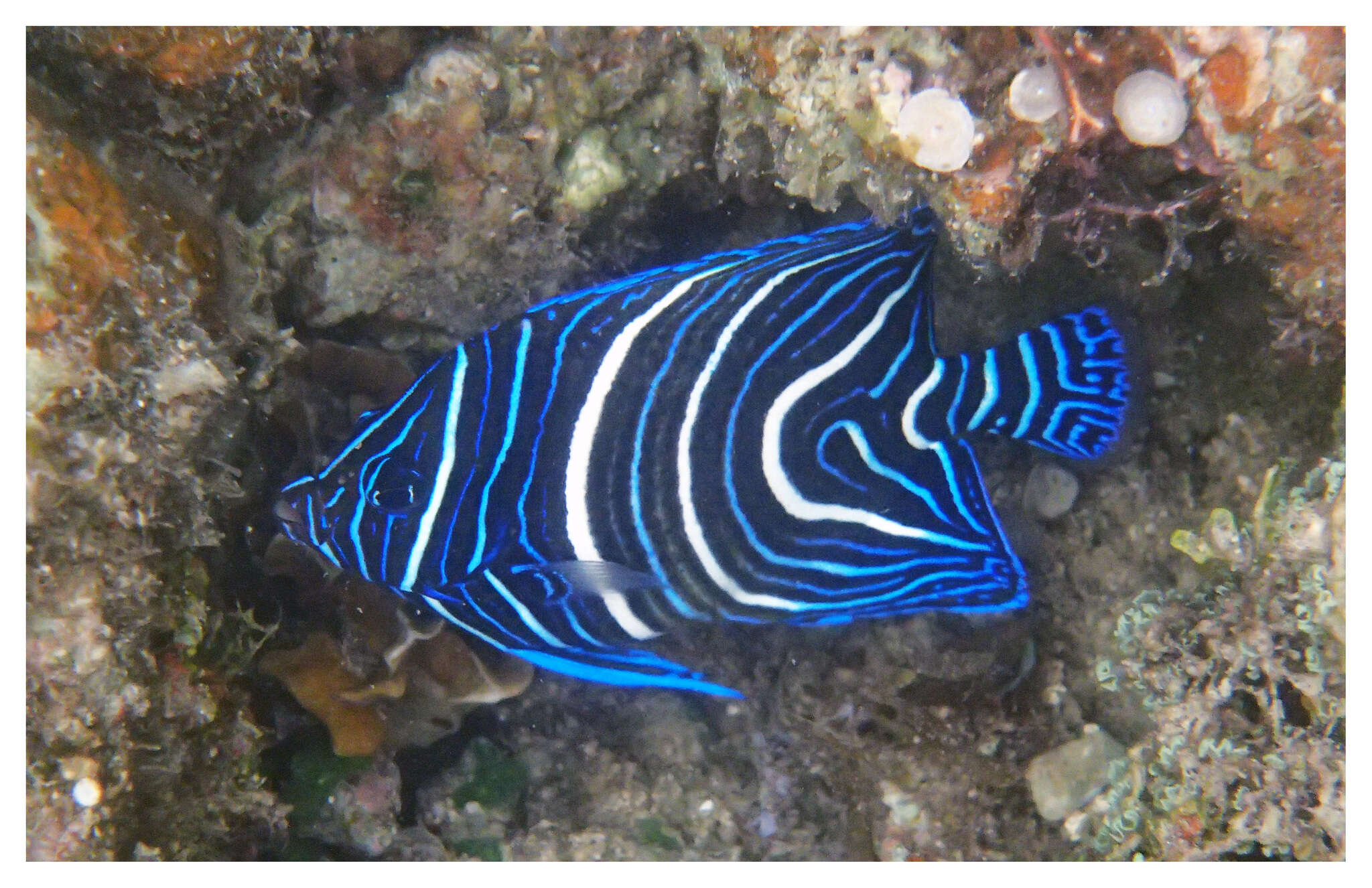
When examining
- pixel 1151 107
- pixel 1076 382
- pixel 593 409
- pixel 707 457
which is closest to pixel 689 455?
pixel 707 457

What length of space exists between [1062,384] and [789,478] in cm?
76

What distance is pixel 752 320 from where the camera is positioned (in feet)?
6.59

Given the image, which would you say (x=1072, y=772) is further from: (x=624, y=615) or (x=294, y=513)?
(x=294, y=513)

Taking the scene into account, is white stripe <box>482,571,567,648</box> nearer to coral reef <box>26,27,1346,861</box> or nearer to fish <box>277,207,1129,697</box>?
fish <box>277,207,1129,697</box>

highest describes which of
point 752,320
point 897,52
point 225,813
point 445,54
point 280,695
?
point 445,54

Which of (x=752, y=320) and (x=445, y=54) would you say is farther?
(x=445, y=54)

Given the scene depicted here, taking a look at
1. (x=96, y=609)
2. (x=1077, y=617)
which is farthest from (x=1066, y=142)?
(x=96, y=609)

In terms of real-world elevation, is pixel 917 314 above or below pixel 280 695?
above

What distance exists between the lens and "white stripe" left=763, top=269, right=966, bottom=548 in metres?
2.03

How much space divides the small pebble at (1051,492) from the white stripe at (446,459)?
1910 mm

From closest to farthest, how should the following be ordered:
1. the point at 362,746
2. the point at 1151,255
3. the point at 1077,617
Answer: the point at 1151,255, the point at 362,746, the point at 1077,617

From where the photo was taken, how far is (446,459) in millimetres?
1960

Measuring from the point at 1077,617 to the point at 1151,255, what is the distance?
116 cm

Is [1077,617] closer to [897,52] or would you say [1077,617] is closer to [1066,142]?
[1066,142]
